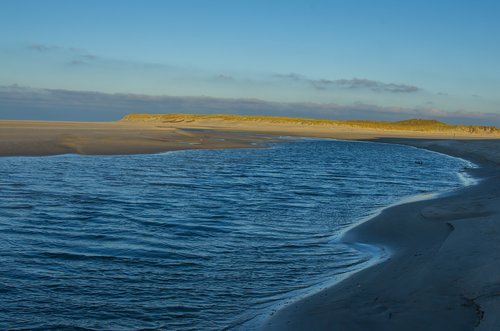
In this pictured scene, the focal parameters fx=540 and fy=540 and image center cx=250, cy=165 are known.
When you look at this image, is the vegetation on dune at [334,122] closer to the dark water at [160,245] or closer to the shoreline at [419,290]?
the dark water at [160,245]

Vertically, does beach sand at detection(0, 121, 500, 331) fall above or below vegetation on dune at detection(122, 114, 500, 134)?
below

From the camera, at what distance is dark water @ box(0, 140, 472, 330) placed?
23.7 ft

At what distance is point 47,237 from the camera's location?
1073cm

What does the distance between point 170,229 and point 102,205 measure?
3164mm

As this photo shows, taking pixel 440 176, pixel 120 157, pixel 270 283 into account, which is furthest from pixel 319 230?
pixel 120 157

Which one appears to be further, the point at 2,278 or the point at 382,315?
the point at 2,278

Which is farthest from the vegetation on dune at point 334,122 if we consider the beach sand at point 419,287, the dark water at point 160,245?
the beach sand at point 419,287

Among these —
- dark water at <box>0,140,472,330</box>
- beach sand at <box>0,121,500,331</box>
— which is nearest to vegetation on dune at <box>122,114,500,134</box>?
dark water at <box>0,140,472,330</box>

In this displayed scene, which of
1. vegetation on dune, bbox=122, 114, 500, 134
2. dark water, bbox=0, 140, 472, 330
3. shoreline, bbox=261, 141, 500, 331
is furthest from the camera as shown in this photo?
vegetation on dune, bbox=122, 114, 500, 134

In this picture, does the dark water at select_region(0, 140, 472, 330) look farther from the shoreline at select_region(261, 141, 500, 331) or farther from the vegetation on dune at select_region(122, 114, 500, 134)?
the vegetation on dune at select_region(122, 114, 500, 134)

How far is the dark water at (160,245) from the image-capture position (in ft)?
23.7

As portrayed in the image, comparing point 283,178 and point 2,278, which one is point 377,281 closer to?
point 2,278

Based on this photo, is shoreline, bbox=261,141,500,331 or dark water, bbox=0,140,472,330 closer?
shoreline, bbox=261,141,500,331

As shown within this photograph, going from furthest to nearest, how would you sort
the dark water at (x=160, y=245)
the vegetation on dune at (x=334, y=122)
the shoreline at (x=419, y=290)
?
the vegetation on dune at (x=334, y=122), the dark water at (x=160, y=245), the shoreline at (x=419, y=290)
